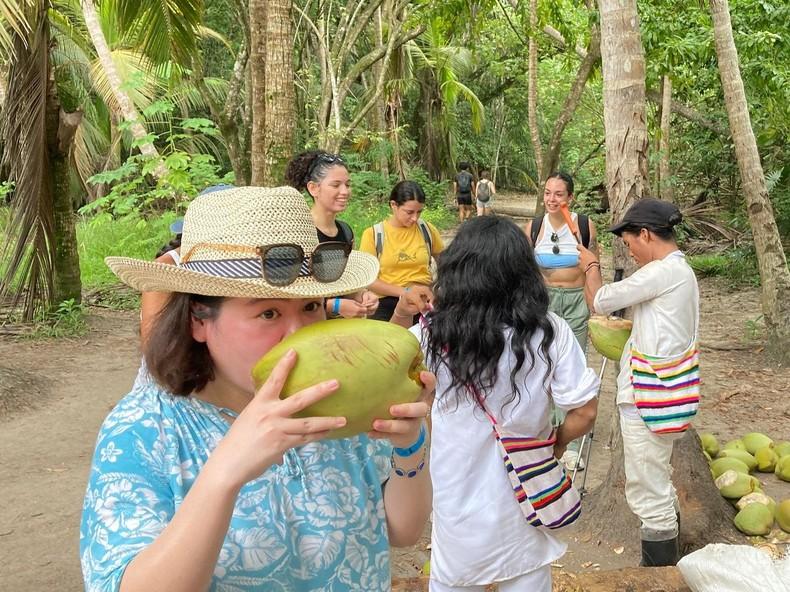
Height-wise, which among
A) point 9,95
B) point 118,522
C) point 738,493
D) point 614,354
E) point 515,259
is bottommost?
point 738,493

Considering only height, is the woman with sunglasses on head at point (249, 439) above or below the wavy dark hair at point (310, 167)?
below

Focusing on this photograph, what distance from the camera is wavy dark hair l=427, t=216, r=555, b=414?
254 cm

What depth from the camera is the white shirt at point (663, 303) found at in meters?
3.45

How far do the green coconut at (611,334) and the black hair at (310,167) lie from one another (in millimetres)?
1779

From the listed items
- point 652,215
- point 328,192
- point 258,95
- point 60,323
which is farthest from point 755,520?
point 60,323

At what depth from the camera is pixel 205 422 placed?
138 cm

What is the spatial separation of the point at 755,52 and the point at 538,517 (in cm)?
788

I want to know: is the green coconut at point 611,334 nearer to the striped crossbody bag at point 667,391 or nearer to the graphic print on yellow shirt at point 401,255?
the striped crossbody bag at point 667,391

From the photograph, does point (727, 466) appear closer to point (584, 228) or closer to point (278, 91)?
point (584, 228)

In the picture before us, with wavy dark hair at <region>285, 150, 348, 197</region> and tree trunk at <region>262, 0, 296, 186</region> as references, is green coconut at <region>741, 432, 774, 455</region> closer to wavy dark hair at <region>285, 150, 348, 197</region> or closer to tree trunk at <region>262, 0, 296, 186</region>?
wavy dark hair at <region>285, 150, 348, 197</region>

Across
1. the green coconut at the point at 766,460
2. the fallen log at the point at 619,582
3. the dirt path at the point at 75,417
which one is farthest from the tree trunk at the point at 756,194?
the fallen log at the point at 619,582

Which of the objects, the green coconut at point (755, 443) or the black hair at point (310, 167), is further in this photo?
the green coconut at point (755, 443)

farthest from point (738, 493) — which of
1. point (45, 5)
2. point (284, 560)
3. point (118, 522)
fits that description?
point (45, 5)

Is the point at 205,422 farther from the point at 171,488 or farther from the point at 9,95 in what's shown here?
the point at 9,95
